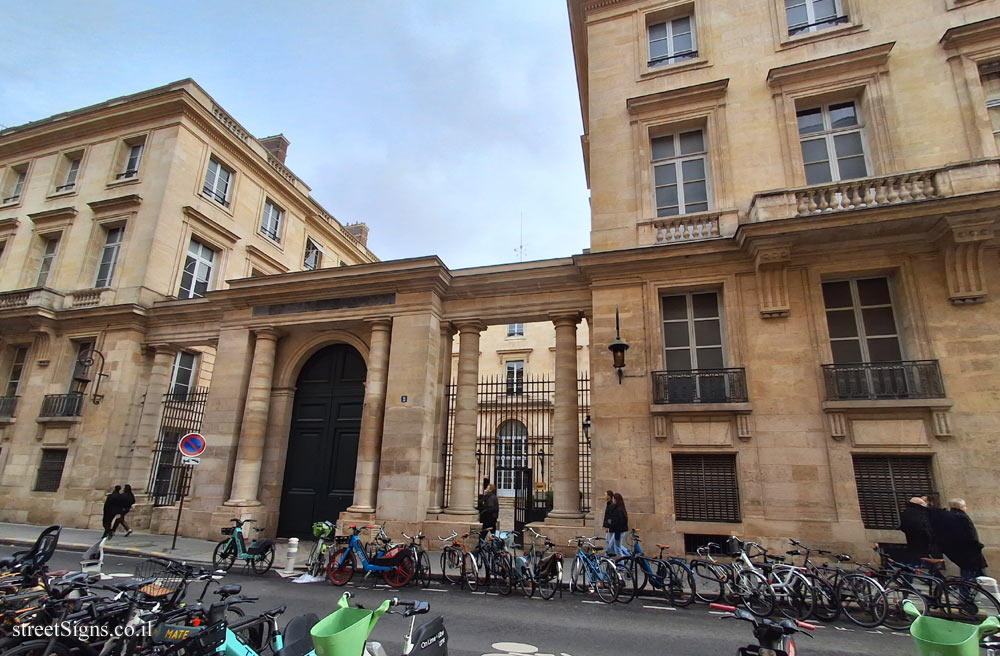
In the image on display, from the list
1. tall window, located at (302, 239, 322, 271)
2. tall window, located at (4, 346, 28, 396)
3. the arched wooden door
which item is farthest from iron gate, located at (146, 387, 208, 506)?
tall window, located at (302, 239, 322, 271)

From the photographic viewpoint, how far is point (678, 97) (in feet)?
40.2

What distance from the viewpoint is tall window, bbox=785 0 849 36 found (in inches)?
470

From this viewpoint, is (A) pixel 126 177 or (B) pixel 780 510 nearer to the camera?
(B) pixel 780 510

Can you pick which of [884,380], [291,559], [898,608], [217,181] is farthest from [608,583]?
[217,181]

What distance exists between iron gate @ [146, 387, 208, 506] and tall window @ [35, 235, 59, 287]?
291 inches

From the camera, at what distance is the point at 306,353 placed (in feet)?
46.3

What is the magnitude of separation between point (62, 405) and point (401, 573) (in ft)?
46.0

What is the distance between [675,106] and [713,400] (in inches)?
292

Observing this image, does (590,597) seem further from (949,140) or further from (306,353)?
(949,140)

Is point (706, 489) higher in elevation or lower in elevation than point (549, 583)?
higher

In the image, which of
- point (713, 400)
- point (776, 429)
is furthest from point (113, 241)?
point (776, 429)

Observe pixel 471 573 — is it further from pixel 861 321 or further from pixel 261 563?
pixel 861 321

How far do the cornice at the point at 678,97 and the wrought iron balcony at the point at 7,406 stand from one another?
21.5 meters

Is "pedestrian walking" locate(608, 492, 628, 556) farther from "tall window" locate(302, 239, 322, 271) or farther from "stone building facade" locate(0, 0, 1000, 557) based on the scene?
"tall window" locate(302, 239, 322, 271)
